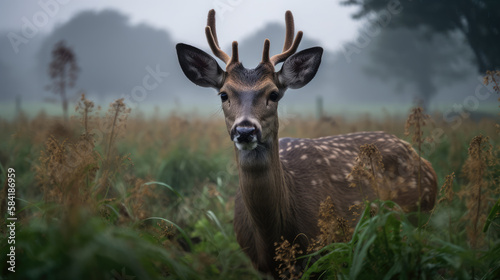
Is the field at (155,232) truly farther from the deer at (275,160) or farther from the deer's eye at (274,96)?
the deer's eye at (274,96)

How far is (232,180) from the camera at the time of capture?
6094mm

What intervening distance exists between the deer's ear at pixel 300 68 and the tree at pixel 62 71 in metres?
2.59

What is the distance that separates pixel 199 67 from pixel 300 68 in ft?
3.13

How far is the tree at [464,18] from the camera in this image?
7.95 metres

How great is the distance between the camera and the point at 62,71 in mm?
4832

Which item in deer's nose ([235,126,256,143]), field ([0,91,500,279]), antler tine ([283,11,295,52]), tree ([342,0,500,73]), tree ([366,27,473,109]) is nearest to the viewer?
field ([0,91,500,279])

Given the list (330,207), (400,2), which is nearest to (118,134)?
(330,207)

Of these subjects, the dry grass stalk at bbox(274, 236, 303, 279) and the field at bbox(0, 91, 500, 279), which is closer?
the field at bbox(0, 91, 500, 279)

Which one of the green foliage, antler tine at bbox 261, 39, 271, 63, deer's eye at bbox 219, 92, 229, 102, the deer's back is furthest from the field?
antler tine at bbox 261, 39, 271, 63

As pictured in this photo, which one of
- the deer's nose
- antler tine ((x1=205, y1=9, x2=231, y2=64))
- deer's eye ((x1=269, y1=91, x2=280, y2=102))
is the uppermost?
antler tine ((x1=205, y1=9, x2=231, y2=64))

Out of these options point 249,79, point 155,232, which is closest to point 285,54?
point 249,79

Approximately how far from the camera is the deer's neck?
290cm

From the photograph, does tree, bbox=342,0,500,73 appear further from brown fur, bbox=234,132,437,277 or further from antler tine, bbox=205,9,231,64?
antler tine, bbox=205,9,231,64

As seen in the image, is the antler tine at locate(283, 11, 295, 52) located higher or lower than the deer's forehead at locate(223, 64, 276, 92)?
higher
